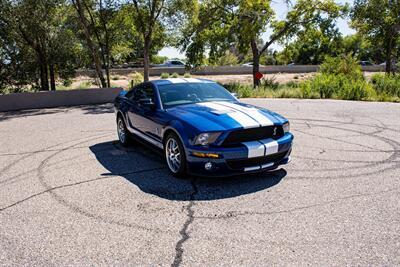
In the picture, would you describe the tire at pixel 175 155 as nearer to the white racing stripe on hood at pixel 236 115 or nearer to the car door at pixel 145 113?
the car door at pixel 145 113

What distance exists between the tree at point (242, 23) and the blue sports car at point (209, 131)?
16046 millimetres

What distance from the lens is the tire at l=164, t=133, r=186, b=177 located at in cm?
501

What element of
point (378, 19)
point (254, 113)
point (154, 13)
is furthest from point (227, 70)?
point (254, 113)

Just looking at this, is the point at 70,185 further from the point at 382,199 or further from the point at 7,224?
the point at 382,199

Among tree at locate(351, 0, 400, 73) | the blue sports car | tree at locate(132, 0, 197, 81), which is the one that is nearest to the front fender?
the blue sports car

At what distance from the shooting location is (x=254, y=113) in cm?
537

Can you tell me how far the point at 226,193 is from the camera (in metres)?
4.68

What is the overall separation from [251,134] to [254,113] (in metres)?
0.57

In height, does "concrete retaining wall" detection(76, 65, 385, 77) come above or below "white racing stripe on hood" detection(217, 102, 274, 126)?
above

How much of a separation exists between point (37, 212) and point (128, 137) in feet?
10.5

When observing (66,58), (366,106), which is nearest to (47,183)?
(366,106)

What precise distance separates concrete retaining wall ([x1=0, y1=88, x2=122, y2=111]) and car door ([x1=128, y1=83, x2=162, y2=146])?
34.8ft

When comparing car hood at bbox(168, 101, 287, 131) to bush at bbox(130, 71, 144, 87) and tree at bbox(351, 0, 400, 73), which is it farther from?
tree at bbox(351, 0, 400, 73)

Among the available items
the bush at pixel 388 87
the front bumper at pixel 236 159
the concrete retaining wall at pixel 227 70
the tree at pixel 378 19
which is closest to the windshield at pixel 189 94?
the front bumper at pixel 236 159
